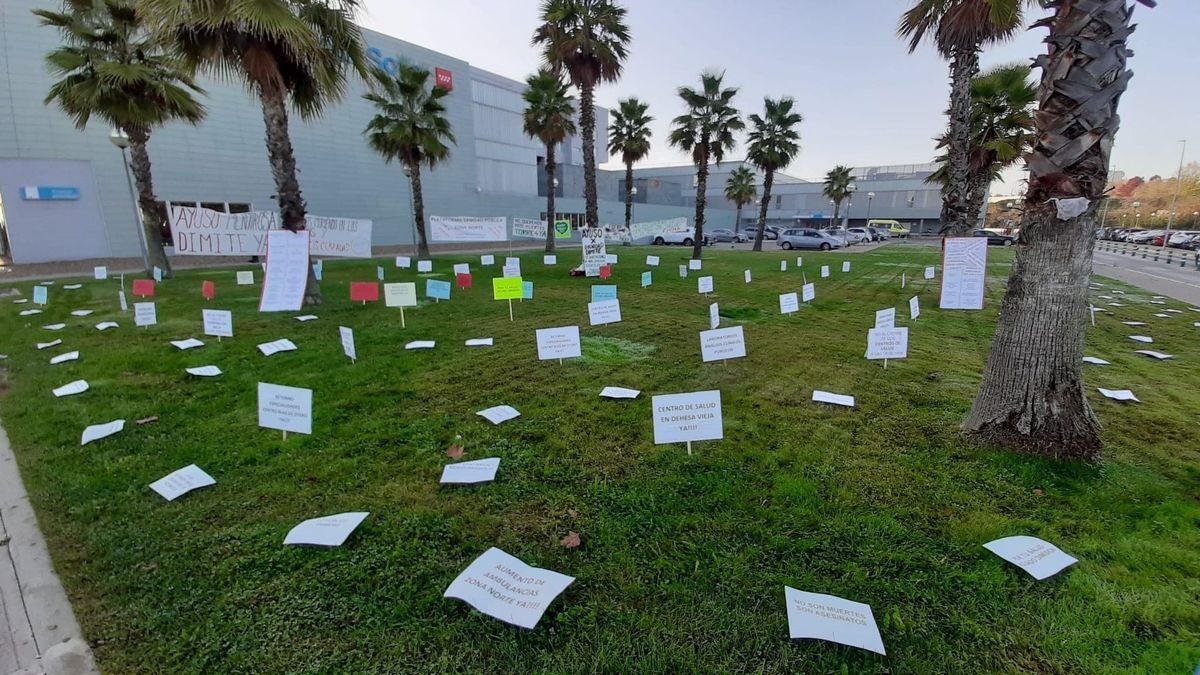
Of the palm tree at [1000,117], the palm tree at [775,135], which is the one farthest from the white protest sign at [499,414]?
the palm tree at [775,135]

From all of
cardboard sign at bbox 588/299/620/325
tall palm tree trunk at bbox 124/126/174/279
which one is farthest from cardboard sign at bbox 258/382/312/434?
tall palm tree trunk at bbox 124/126/174/279

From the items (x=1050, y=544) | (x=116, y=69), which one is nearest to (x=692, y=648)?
(x=1050, y=544)

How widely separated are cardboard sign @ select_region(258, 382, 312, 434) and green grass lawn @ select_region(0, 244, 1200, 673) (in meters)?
0.21

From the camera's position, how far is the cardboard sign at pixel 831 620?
196 cm

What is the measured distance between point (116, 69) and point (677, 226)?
2083 cm

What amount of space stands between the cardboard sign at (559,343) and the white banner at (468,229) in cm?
1039

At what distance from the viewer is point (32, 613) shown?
7.14 feet

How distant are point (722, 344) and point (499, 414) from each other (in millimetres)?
2450

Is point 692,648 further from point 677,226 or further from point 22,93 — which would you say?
point 22,93

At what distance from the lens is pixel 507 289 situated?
8.23 metres

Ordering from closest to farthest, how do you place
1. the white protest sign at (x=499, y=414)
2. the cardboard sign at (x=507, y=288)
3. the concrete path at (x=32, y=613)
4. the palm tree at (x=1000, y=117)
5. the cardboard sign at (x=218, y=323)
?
Result: the concrete path at (x=32, y=613) → the white protest sign at (x=499, y=414) → the cardboard sign at (x=218, y=323) → the cardboard sign at (x=507, y=288) → the palm tree at (x=1000, y=117)

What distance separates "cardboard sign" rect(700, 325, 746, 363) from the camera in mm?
5172

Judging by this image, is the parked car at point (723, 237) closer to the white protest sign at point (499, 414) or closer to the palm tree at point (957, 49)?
the palm tree at point (957, 49)

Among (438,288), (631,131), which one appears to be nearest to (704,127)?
(631,131)
